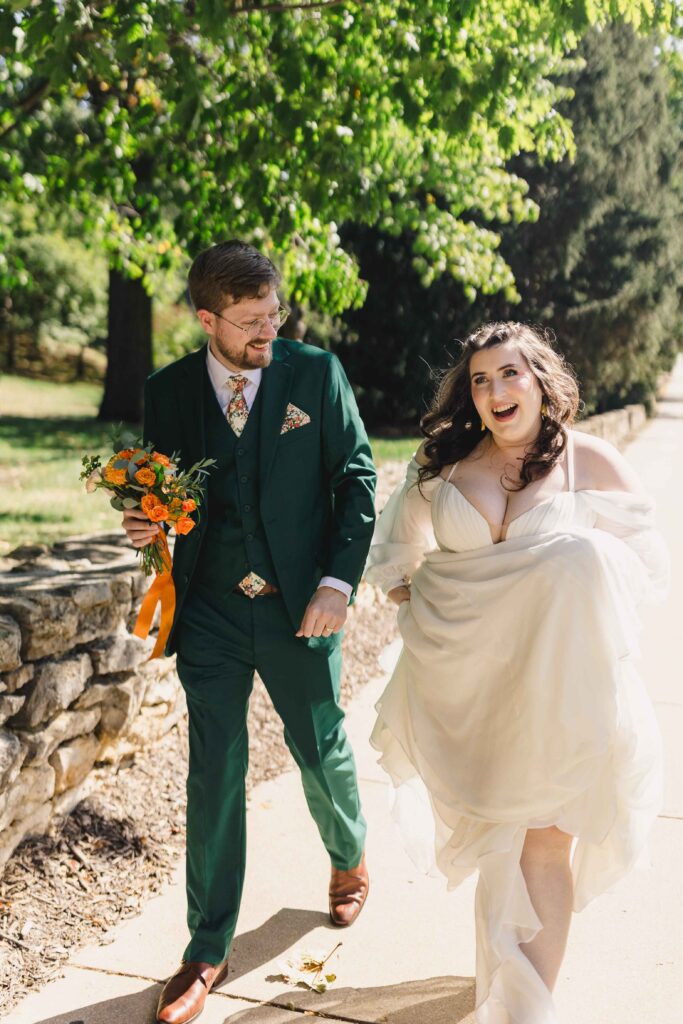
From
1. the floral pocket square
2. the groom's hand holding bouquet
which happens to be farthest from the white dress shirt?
the groom's hand holding bouquet

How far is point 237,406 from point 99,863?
6.34ft

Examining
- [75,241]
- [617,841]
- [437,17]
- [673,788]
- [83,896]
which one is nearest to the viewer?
[617,841]

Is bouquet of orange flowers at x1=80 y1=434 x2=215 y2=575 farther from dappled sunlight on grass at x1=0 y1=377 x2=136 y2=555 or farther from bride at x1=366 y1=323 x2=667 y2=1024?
bride at x1=366 y1=323 x2=667 y2=1024

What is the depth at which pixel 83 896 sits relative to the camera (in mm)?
3830

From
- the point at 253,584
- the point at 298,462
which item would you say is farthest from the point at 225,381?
the point at 253,584

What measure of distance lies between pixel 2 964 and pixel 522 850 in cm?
173

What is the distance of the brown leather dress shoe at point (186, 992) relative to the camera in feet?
10.0

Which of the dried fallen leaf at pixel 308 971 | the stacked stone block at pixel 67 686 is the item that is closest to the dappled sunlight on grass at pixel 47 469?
the stacked stone block at pixel 67 686

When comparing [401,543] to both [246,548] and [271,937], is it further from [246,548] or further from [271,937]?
[271,937]

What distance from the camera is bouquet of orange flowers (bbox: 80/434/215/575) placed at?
307cm

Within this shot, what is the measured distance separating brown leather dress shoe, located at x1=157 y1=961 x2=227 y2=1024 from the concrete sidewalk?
0.07 metres

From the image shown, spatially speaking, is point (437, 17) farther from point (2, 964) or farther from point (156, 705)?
point (2, 964)

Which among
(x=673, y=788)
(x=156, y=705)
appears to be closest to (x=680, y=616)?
(x=673, y=788)

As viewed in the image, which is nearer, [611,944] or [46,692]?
[611,944]
